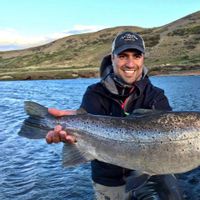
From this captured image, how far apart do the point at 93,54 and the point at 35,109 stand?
10599 cm

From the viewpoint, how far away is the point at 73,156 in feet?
18.0

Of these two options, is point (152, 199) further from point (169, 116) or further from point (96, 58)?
point (96, 58)

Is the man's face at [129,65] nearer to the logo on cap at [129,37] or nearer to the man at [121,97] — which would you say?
the man at [121,97]

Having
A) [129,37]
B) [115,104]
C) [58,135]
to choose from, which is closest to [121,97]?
[115,104]

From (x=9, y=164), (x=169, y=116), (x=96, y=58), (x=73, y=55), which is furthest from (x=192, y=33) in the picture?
(x=169, y=116)

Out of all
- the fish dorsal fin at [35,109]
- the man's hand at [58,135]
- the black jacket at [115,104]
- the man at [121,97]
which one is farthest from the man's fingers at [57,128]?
the black jacket at [115,104]

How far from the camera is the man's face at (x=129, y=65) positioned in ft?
19.2

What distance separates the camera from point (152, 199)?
6.38 meters

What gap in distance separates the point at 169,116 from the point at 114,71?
1.26m

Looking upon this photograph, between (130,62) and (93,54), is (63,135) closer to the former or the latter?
(130,62)

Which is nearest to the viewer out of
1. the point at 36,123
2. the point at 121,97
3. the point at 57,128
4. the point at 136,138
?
the point at 136,138

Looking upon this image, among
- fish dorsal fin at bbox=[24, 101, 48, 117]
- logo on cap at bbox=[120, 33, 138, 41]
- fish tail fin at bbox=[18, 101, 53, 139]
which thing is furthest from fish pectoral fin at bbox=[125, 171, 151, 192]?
logo on cap at bbox=[120, 33, 138, 41]

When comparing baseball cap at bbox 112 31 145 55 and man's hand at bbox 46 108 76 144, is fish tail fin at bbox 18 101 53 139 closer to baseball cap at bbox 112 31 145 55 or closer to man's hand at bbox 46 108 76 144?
man's hand at bbox 46 108 76 144

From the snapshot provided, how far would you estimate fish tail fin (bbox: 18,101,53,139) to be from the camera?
5.44 metres
